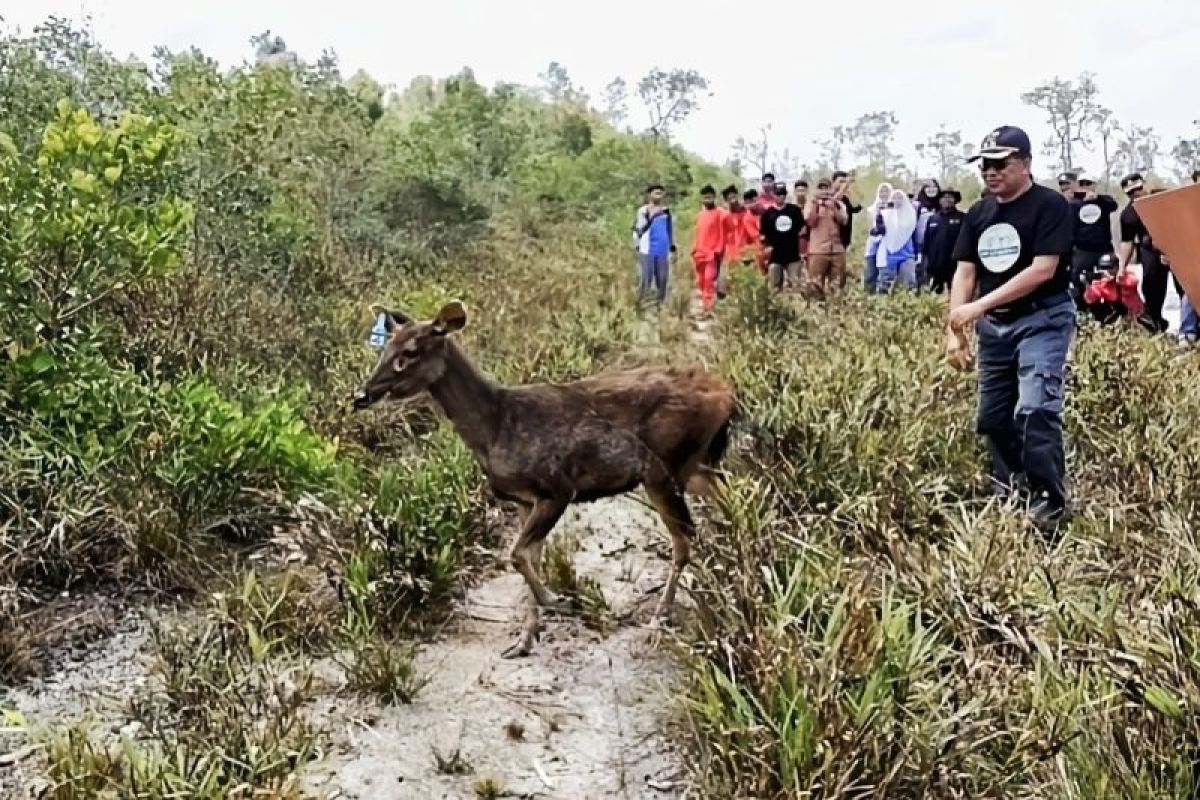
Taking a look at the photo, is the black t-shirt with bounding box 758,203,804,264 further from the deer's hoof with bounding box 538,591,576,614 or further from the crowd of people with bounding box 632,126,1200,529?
the deer's hoof with bounding box 538,591,576,614

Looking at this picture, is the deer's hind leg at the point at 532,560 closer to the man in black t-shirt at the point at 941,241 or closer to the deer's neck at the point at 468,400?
the deer's neck at the point at 468,400

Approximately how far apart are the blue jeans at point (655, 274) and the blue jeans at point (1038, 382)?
32.1ft

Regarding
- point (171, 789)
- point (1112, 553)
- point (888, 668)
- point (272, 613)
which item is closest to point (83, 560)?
point (272, 613)

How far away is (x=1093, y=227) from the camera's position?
13227 mm

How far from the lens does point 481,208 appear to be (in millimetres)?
19297

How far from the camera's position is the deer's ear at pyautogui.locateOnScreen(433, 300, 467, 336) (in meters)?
5.62

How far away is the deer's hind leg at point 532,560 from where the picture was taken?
5.32m


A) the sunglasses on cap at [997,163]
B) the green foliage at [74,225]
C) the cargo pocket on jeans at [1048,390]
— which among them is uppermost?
the green foliage at [74,225]

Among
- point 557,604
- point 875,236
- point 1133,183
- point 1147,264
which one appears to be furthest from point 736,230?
point 557,604

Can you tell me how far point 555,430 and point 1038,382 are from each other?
239 centimetres

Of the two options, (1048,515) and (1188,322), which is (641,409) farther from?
(1188,322)

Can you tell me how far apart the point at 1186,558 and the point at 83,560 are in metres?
4.81

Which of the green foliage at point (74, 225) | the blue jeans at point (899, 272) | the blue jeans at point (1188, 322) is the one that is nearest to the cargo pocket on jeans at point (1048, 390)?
the green foliage at point (74, 225)

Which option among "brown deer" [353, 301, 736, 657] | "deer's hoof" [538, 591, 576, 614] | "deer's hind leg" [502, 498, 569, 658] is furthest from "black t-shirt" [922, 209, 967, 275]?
"deer's hind leg" [502, 498, 569, 658]
